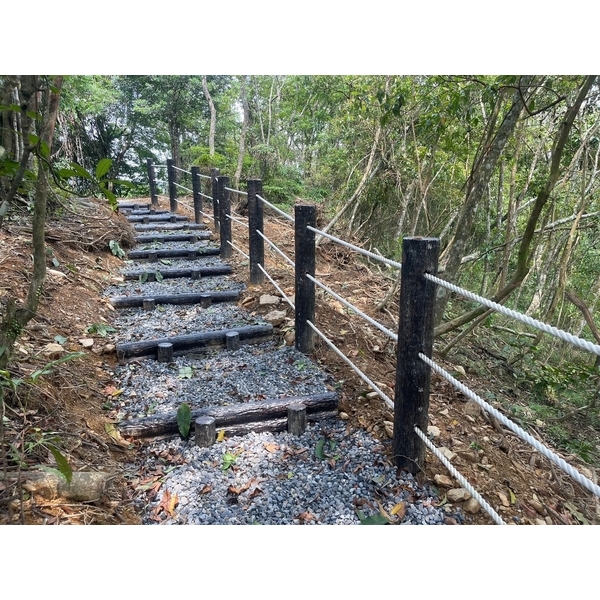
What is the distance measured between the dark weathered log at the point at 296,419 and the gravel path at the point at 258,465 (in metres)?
0.03

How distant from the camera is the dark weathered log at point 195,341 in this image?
2.76 meters

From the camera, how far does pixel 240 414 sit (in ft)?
6.88

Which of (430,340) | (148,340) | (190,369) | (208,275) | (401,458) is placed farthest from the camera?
(208,275)

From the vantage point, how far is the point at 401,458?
1.79m

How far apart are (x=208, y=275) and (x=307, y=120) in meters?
7.79

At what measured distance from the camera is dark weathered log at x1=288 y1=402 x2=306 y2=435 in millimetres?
2076

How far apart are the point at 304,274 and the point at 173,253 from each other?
2648mm

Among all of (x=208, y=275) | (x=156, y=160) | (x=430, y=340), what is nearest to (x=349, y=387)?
(x=430, y=340)

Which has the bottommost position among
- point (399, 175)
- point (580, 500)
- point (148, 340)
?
point (580, 500)

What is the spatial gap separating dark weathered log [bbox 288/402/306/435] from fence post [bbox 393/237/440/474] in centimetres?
48

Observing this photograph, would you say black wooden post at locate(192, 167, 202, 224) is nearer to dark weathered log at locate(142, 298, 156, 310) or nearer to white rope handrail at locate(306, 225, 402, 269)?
dark weathered log at locate(142, 298, 156, 310)

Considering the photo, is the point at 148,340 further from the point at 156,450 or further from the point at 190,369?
the point at 156,450

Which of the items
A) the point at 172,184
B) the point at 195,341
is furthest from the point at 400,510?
the point at 172,184

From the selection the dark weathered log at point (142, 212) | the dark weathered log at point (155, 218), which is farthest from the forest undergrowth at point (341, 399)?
the dark weathered log at point (142, 212)
